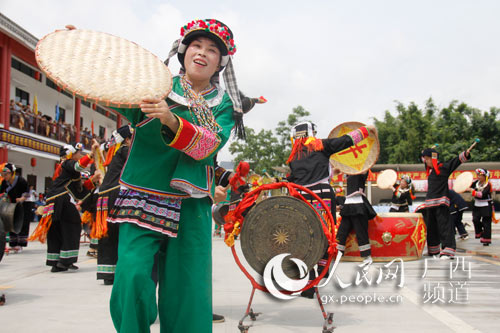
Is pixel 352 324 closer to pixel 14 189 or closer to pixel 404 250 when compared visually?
pixel 404 250

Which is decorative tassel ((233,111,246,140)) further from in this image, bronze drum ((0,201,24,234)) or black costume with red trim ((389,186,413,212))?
black costume with red trim ((389,186,413,212))

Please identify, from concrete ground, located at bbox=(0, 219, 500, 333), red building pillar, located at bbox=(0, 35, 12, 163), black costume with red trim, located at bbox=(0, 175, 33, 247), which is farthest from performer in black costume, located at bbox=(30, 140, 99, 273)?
red building pillar, located at bbox=(0, 35, 12, 163)

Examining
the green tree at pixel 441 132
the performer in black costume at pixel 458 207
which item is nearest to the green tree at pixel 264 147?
the green tree at pixel 441 132

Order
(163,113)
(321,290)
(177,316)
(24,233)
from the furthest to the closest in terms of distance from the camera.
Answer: (24,233) → (321,290) → (177,316) → (163,113)

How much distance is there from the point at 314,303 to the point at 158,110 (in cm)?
292

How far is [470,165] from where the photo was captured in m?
27.2

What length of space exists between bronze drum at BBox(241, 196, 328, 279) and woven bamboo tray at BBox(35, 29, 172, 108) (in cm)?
157

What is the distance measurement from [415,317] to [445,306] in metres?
0.53

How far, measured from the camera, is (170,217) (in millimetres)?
2145

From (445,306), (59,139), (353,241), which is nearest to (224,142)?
(445,306)

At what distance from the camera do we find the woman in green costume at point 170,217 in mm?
2031

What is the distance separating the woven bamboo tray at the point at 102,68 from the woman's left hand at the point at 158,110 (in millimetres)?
25

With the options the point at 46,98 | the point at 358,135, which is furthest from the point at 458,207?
the point at 46,98

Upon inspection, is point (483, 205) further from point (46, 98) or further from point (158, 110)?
point (46, 98)
